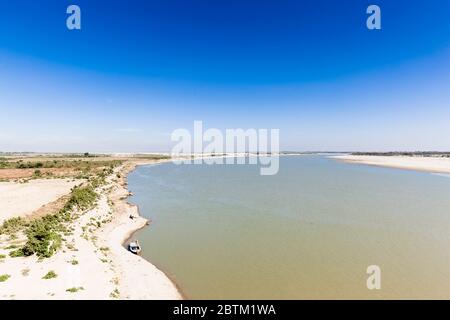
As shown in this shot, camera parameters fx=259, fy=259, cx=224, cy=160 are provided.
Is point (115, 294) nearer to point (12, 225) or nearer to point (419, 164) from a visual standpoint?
point (12, 225)

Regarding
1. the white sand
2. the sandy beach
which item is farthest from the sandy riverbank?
the white sand

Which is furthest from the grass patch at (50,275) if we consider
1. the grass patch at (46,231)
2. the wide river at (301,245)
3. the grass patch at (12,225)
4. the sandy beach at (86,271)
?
the grass patch at (12,225)

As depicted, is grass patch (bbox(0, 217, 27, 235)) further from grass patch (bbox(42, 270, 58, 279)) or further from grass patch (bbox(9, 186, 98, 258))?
grass patch (bbox(42, 270, 58, 279))

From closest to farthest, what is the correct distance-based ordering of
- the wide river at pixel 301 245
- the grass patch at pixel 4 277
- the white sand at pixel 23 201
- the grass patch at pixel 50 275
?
the grass patch at pixel 4 277 < the grass patch at pixel 50 275 < the wide river at pixel 301 245 < the white sand at pixel 23 201

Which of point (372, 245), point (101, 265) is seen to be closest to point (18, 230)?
point (101, 265)

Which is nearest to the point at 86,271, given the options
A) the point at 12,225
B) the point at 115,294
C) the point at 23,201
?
the point at 115,294

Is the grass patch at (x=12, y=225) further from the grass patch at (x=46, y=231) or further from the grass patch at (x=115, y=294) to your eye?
the grass patch at (x=115, y=294)

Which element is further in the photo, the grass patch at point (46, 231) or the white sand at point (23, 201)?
the white sand at point (23, 201)

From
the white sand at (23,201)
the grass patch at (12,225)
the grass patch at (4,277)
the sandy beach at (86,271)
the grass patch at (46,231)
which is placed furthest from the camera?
the white sand at (23,201)

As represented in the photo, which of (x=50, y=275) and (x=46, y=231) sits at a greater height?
(x=46, y=231)

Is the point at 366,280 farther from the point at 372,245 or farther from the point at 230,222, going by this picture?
the point at 230,222
